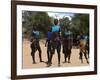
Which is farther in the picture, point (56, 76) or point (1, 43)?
point (56, 76)

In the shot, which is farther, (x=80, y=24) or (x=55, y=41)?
(x=80, y=24)

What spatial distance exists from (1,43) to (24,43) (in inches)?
9.1

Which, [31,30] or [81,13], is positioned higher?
[81,13]

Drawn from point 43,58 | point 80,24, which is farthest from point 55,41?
point 80,24

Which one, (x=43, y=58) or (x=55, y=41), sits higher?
(x=55, y=41)

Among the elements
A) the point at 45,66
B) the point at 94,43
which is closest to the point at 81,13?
the point at 94,43

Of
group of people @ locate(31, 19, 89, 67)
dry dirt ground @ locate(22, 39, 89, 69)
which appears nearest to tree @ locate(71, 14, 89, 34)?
group of people @ locate(31, 19, 89, 67)

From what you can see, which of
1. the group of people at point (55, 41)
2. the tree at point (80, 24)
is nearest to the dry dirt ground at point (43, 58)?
the group of people at point (55, 41)

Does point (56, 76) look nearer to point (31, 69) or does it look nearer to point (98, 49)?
point (31, 69)

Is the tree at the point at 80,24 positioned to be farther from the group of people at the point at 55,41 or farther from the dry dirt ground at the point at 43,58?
the dry dirt ground at the point at 43,58

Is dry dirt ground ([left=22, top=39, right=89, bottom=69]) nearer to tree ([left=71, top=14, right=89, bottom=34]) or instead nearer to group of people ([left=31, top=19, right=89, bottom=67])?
group of people ([left=31, top=19, right=89, bottom=67])

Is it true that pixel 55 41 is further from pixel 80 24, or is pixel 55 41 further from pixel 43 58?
pixel 80 24

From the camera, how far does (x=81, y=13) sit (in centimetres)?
228

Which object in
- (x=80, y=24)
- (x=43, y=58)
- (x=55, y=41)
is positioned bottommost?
(x=43, y=58)
